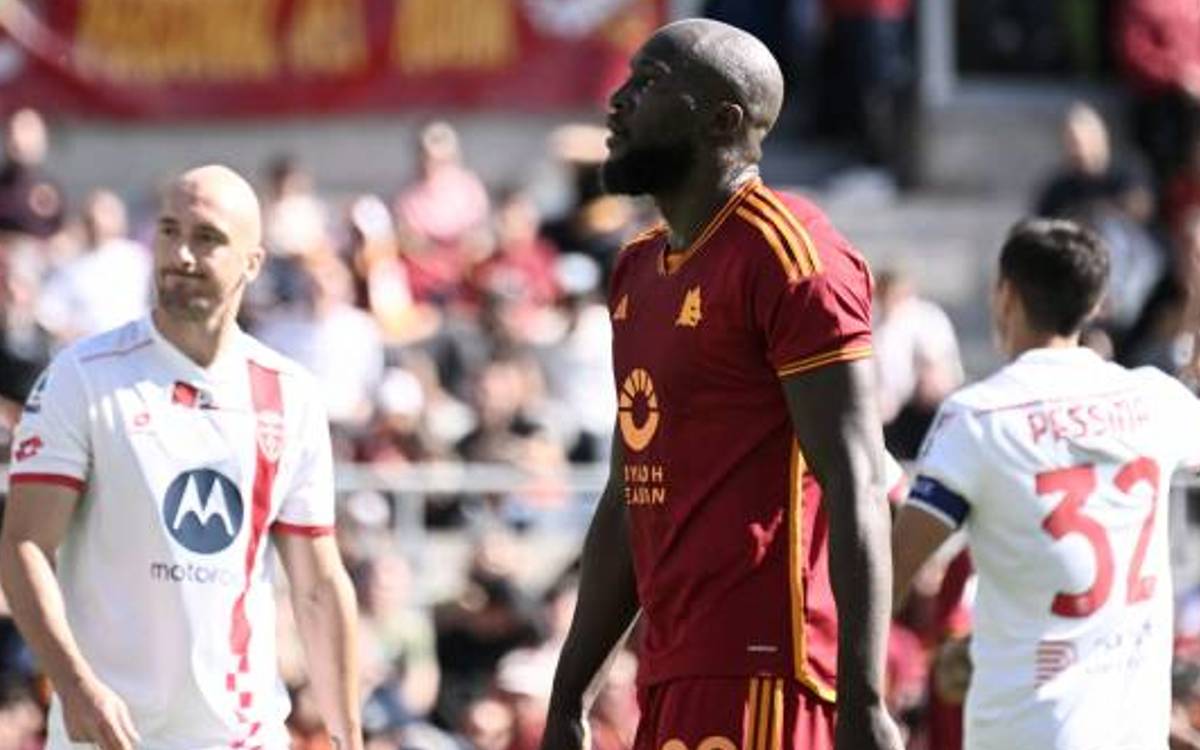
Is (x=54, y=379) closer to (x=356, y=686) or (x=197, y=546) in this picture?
(x=197, y=546)

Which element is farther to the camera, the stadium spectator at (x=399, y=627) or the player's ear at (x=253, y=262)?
the stadium spectator at (x=399, y=627)

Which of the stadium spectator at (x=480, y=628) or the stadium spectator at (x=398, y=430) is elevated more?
the stadium spectator at (x=398, y=430)

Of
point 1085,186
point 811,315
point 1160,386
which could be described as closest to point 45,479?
point 811,315

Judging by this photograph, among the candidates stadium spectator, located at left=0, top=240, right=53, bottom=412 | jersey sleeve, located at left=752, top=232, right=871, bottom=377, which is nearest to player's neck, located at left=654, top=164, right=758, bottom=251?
jersey sleeve, located at left=752, top=232, right=871, bottom=377

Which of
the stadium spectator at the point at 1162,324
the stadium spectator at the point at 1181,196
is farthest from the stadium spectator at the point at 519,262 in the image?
the stadium spectator at the point at 1181,196

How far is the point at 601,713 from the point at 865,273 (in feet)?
22.3

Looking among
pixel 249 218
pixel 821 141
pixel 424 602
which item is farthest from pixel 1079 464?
pixel 821 141

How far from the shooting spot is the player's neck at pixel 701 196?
291 inches

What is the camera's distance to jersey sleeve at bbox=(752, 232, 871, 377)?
7.09 meters

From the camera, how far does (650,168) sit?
7375 millimetres

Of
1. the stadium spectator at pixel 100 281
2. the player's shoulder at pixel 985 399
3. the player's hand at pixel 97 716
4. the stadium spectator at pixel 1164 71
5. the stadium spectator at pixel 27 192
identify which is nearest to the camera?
the player's hand at pixel 97 716

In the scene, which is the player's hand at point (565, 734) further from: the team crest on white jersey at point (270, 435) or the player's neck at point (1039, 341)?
the player's neck at point (1039, 341)

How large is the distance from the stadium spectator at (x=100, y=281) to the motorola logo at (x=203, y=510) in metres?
8.41

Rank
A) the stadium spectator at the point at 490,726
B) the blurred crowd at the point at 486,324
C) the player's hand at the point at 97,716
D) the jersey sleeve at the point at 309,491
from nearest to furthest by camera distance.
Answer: the player's hand at the point at 97,716, the jersey sleeve at the point at 309,491, the stadium spectator at the point at 490,726, the blurred crowd at the point at 486,324
